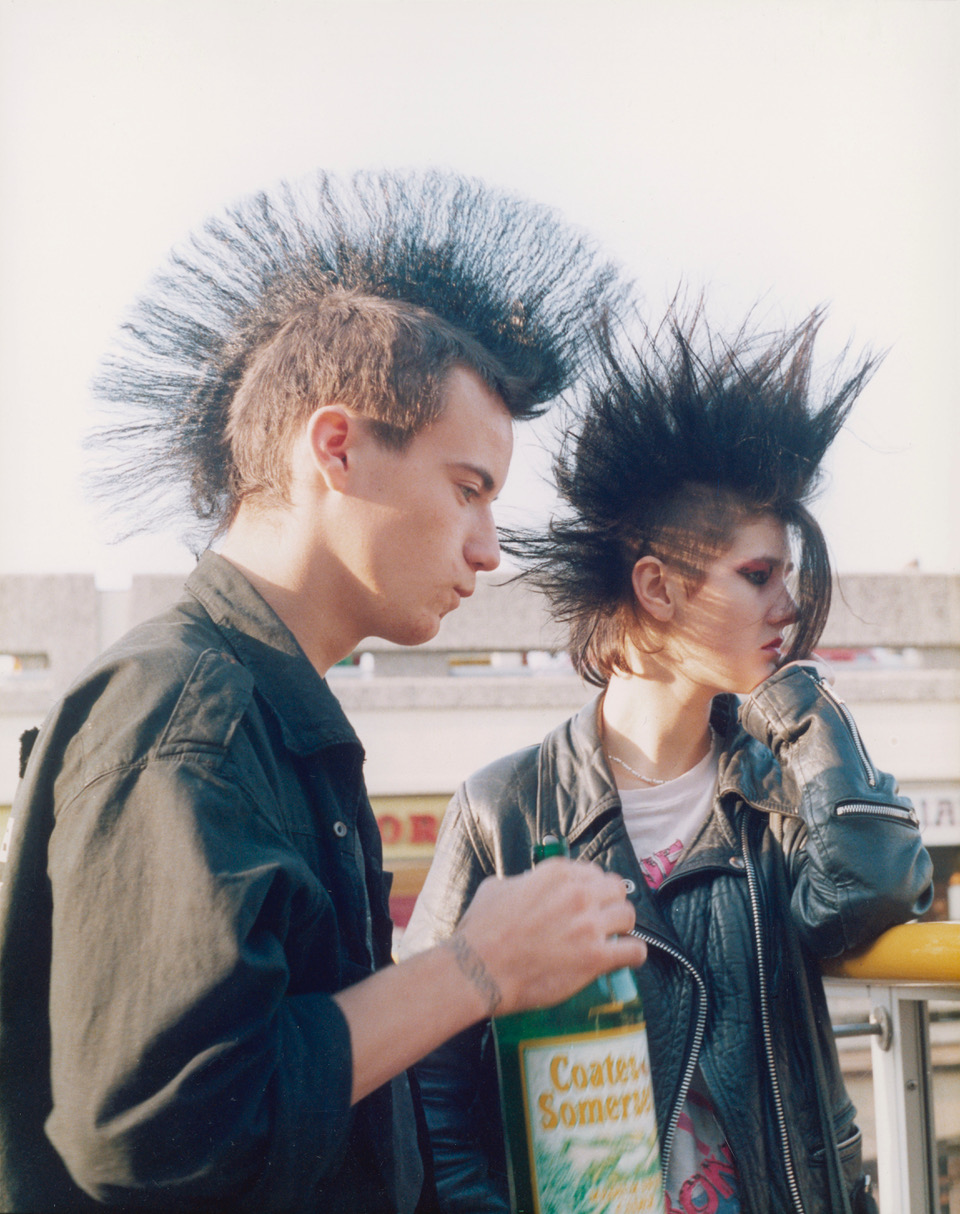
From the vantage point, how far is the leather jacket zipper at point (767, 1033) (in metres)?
1.48

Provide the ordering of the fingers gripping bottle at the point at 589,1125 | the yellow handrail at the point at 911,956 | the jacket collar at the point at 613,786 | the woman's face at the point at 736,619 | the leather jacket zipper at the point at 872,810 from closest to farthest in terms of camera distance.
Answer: the fingers gripping bottle at the point at 589,1125
the yellow handrail at the point at 911,956
the leather jacket zipper at the point at 872,810
the jacket collar at the point at 613,786
the woman's face at the point at 736,619

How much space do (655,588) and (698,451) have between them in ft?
0.88

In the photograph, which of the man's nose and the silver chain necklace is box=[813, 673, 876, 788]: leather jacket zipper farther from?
the man's nose

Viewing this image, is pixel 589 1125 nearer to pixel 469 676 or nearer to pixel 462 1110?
pixel 462 1110

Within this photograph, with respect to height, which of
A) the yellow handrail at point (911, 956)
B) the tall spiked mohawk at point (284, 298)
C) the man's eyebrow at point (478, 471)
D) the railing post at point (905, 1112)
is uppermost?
the tall spiked mohawk at point (284, 298)

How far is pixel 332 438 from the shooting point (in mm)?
1354

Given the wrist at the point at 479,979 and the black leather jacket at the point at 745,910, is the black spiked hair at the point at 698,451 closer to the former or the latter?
the black leather jacket at the point at 745,910

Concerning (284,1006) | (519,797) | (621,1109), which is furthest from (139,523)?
(621,1109)

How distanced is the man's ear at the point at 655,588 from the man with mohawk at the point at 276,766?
394mm

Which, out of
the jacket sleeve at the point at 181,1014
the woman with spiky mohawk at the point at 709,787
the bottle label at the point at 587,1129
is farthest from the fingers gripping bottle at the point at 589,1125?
the woman with spiky mohawk at the point at 709,787

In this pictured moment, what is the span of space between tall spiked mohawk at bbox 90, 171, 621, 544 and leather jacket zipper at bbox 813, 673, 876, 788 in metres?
0.68

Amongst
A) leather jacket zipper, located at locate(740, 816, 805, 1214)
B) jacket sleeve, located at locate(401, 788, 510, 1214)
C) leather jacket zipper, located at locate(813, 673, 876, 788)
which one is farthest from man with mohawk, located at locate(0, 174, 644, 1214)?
leather jacket zipper, located at locate(813, 673, 876, 788)

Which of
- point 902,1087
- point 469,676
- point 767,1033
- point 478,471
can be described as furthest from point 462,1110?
point 469,676

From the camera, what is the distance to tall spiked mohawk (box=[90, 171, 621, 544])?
5.09 ft
